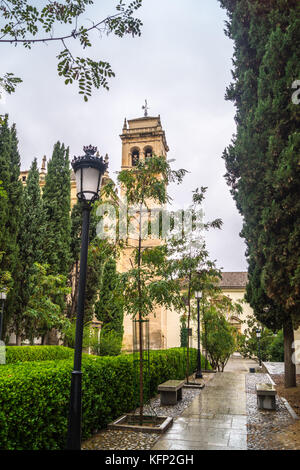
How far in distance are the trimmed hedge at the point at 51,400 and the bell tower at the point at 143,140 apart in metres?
33.5

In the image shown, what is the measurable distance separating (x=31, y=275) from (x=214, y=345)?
35.9 ft

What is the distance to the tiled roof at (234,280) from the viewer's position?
40906 millimetres

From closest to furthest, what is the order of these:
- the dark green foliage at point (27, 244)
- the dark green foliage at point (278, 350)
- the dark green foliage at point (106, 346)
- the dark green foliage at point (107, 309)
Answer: the dark green foliage at point (27, 244)
the dark green foliage at point (106, 346)
the dark green foliage at point (278, 350)
the dark green foliage at point (107, 309)

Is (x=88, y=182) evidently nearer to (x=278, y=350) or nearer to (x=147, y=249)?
(x=147, y=249)

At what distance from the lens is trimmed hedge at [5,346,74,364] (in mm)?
13617

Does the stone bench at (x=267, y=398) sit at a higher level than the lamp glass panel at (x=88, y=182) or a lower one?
lower

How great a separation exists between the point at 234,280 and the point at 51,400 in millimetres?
39073

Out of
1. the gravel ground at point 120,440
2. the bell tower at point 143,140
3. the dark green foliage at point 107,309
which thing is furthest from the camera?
the bell tower at point 143,140

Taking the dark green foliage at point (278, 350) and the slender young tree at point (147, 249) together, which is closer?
the slender young tree at point (147, 249)

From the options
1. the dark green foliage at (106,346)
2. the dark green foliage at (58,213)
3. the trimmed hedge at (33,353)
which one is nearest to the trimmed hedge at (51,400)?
the trimmed hedge at (33,353)

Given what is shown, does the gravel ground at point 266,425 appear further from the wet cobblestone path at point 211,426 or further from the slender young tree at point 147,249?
the slender young tree at point 147,249

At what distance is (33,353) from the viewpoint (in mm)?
14664

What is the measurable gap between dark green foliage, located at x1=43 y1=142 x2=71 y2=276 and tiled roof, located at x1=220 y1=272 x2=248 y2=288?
22.9m

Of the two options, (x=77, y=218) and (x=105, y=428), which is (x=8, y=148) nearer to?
(x=77, y=218)
